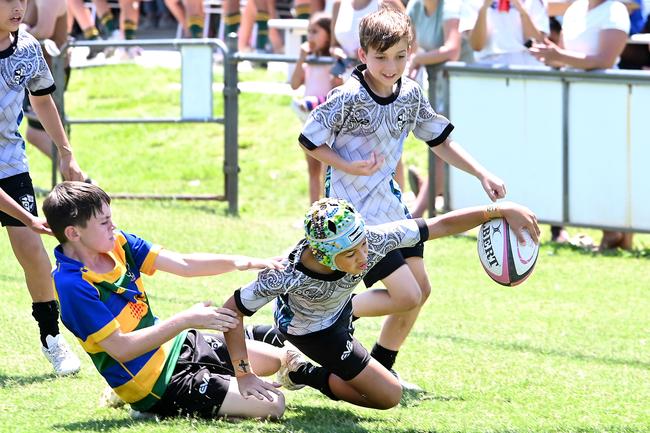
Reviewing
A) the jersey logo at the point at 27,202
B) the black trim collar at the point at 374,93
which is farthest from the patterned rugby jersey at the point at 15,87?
the black trim collar at the point at 374,93

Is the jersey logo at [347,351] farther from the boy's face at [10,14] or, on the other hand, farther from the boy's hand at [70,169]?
the boy's face at [10,14]

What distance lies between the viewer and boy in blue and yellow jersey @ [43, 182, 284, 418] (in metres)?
5.05

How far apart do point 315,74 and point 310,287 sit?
5.82 meters

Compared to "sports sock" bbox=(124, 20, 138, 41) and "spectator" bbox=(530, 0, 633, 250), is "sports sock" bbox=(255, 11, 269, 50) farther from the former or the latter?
"spectator" bbox=(530, 0, 633, 250)

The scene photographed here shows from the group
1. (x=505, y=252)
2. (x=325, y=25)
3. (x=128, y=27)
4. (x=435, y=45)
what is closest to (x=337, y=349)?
(x=505, y=252)

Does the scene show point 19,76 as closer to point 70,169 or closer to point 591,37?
point 70,169

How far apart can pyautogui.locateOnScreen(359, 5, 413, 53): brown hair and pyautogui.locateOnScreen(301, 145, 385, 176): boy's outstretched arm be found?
50 centimetres

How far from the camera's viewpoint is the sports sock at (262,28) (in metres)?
16.4

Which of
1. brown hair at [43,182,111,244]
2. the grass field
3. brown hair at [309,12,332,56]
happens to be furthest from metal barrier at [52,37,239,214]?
brown hair at [43,182,111,244]

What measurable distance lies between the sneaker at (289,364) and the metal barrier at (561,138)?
184 inches

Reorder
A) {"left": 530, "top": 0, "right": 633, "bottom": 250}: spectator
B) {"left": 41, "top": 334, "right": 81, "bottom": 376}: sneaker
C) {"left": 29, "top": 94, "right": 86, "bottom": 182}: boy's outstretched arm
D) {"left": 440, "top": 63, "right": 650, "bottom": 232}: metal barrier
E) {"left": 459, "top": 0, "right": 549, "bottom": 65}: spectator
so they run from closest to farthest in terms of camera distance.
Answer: {"left": 41, "top": 334, "right": 81, "bottom": 376}: sneaker < {"left": 29, "top": 94, "right": 86, "bottom": 182}: boy's outstretched arm < {"left": 530, "top": 0, "right": 633, "bottom": 250}: spectator < {"left": 440, "top": 63, "right": 650, "bottom": 232}: metal barrier < {"left": 459, "top": 0, "right": 549, "bottom": 65}: spectator

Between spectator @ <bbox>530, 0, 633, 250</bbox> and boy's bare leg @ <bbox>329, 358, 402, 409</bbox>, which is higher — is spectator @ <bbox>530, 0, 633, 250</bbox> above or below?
above

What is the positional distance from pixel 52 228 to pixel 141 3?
16491mm

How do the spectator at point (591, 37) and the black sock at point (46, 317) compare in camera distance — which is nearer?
the black sock at point (46, 317)
